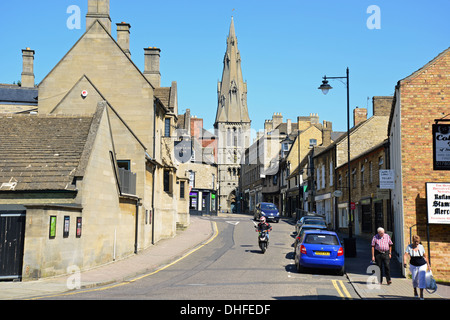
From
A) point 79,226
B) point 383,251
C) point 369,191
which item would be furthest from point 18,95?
point 383,251

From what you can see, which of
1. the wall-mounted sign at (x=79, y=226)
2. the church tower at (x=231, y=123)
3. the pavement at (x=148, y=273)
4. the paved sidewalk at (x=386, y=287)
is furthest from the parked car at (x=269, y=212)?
the church tower at (x=231, y=123)

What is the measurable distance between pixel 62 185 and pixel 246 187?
9457 centimetres

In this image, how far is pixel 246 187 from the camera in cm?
11231

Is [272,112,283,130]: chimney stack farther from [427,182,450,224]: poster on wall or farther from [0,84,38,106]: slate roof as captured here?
[427,182,450,224]: poster on wall

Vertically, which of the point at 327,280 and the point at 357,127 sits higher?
the point at 357,127

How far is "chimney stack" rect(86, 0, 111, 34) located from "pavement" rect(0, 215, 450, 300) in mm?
14242

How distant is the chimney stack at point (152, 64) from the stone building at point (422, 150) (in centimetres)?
2026

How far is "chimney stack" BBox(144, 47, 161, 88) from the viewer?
3453 centimetres

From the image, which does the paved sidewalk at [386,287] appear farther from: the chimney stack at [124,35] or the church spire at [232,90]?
the church spire at [232,90]

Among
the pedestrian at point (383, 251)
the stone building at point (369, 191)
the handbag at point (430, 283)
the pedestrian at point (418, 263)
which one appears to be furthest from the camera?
the stone building at point (369, 191)

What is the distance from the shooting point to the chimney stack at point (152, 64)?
34.5 m

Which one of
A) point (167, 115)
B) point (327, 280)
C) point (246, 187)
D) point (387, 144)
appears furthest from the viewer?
point (246, 187)
